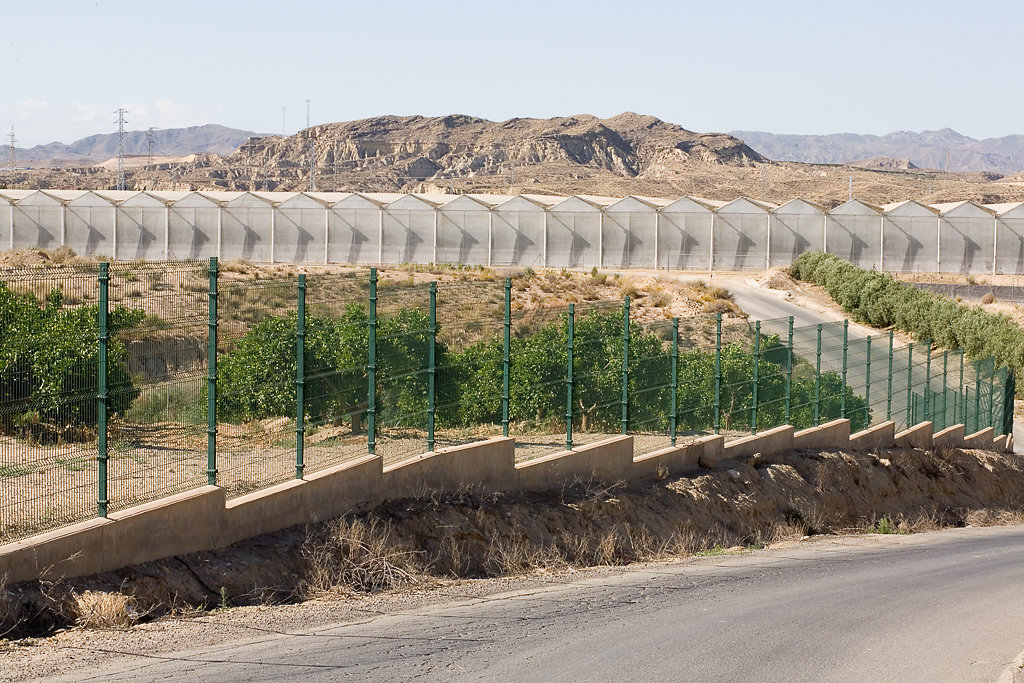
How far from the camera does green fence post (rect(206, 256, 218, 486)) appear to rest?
39.0 ft

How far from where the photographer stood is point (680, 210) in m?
63.9

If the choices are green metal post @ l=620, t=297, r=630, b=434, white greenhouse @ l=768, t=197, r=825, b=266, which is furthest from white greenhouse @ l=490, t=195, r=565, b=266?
green metal post @ l=620, t=297, r=630, b=434

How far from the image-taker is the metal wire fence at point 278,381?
35.9ft

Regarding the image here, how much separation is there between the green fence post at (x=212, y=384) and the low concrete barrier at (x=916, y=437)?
20.3 m

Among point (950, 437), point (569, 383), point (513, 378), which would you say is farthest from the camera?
point (950, 437)

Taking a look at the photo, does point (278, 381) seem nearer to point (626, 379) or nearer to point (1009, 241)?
point (626, 379)

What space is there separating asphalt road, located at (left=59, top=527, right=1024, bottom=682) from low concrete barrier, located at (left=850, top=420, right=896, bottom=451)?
429 inches

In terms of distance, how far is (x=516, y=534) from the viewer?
15.1 m

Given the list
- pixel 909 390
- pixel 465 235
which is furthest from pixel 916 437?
pixel 465 235

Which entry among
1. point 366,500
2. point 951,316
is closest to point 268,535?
point 366,500

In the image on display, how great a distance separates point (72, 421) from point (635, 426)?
35.0 ft

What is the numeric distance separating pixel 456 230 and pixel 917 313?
80.0 ft

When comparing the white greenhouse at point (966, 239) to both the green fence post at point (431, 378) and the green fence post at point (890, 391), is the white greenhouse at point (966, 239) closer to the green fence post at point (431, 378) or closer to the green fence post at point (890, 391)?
the green fence post at point (890, 391)

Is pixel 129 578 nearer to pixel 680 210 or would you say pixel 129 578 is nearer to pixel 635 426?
pixel 635 426
